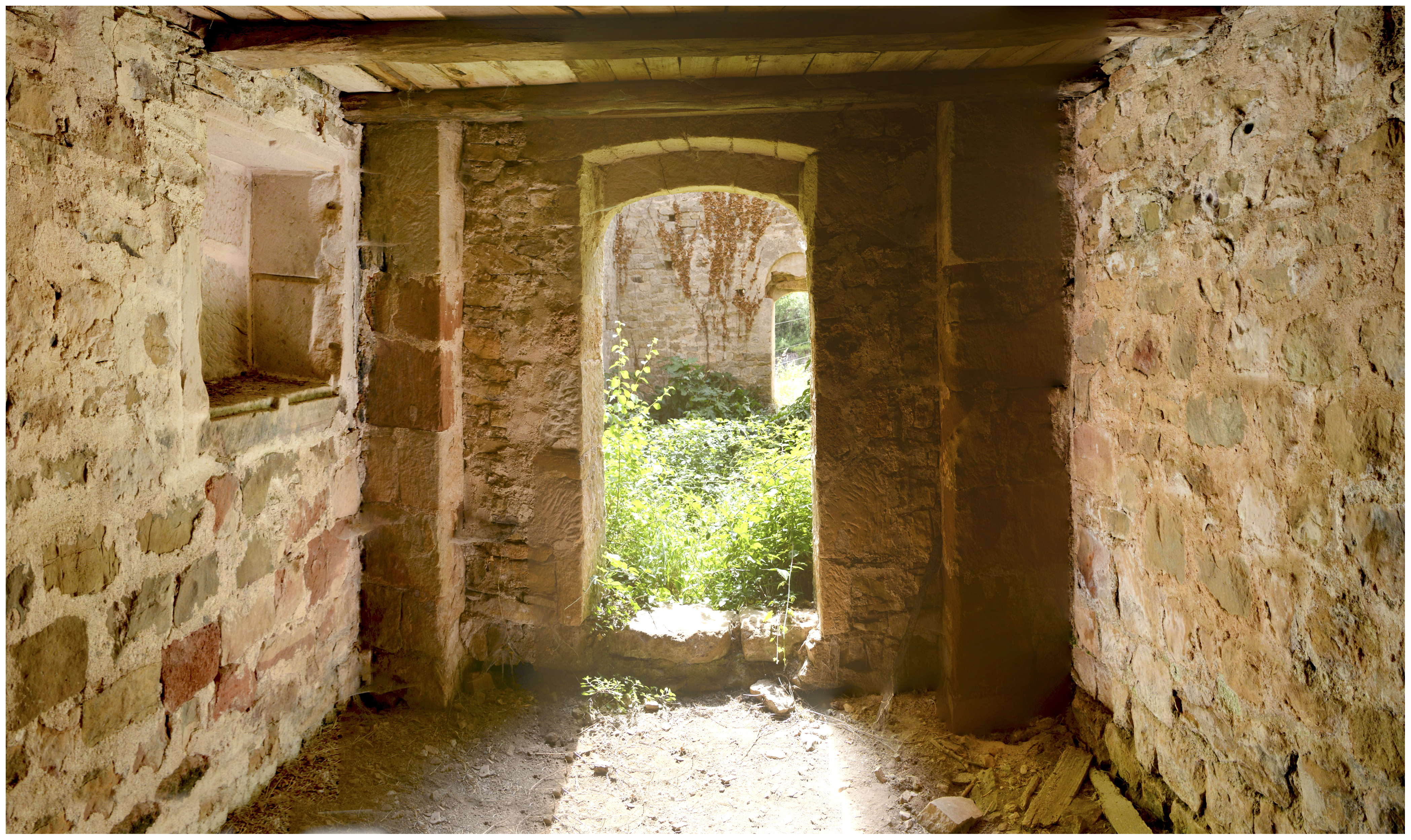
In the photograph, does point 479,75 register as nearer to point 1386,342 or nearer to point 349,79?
point 349,79

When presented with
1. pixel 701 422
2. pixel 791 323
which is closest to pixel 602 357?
pixel 701 422

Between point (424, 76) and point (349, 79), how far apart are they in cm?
28

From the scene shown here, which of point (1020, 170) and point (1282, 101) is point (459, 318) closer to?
point (1020, 170)

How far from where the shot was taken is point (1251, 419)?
1910mm

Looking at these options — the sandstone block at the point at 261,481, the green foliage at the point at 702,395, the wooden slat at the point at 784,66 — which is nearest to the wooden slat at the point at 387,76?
the wooden slat at the point at 784,66

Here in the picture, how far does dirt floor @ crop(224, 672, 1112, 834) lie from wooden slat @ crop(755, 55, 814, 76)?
251cm

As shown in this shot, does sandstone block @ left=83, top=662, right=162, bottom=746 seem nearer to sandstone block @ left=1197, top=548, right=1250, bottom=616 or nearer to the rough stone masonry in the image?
the rough stone masonry

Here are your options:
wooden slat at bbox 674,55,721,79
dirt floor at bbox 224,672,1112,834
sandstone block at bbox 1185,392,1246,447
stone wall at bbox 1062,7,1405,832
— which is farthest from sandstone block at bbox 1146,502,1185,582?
wooden slat at bbox 674,55,721,79

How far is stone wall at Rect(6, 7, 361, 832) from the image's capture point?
1716mm

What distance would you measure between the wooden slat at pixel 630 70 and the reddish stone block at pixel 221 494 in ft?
5.91

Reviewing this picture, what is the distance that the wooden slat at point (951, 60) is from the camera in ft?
8.13

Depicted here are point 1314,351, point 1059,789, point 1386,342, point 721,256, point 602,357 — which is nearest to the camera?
point 1386,342

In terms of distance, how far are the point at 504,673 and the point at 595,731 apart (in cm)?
53

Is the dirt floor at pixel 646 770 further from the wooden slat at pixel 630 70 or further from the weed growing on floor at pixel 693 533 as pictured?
the wooden slat at pixel 630 70
